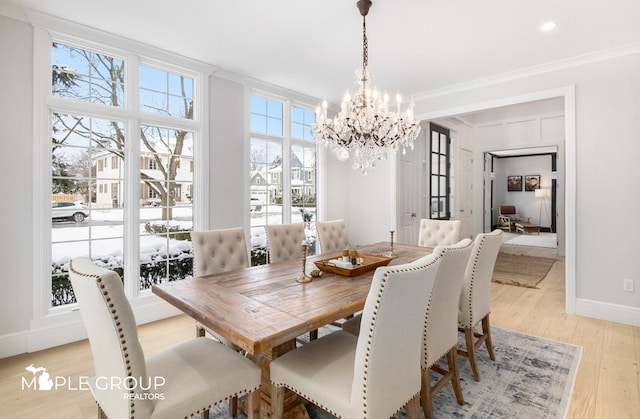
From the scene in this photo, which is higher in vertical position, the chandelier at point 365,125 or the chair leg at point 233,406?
the chandelier at point 365,125

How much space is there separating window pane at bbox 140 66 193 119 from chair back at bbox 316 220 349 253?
1.95m

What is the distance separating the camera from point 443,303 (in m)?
1.76

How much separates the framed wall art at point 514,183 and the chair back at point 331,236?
1025 cm

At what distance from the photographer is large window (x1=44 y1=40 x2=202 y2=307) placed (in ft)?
9.25

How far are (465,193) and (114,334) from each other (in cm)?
695

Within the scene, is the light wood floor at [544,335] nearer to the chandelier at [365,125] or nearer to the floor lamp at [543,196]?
the chandelier at [365,125]

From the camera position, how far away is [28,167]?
8.57 feet

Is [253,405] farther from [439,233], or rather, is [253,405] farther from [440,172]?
[440,172]

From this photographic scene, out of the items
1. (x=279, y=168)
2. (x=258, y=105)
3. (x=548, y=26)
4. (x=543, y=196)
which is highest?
(x=548, y=26)

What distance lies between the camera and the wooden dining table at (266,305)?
1.33 metres

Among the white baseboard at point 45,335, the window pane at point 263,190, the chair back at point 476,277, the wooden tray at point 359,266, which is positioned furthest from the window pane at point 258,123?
the chair back at point 476,277

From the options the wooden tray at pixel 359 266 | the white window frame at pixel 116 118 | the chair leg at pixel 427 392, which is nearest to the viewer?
the chair leg at pixel 427 392

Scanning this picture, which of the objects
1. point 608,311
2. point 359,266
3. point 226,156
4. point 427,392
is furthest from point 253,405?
point 608,311

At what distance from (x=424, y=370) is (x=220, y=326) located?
3.65ft
